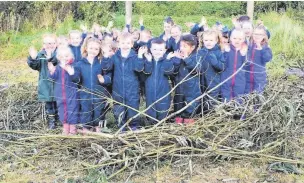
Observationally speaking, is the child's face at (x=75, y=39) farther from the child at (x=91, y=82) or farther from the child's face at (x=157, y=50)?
the child's face at (x=157, y=50)

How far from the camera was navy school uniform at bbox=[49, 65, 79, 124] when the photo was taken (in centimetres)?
617

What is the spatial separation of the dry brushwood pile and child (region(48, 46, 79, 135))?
0.54m

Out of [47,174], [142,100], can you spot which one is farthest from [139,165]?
[142,100]

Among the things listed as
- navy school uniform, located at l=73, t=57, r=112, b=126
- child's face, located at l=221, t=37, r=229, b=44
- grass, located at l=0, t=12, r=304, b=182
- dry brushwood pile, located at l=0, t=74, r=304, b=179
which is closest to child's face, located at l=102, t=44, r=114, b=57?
navy school uniform, located at l=73, t=57, r=112, b=126

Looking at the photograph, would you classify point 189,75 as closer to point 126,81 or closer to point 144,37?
point 126,81

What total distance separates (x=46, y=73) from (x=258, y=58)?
8.46 ft

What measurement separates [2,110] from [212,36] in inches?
108

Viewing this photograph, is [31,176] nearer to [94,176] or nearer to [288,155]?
[94,176]

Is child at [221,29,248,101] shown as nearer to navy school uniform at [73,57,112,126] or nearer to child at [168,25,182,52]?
→ child at [168,25,182,52]

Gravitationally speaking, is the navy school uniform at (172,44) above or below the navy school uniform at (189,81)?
above

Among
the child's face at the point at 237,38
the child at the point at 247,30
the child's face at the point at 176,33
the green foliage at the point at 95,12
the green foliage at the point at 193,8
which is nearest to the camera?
the child's face at the point at 237,38

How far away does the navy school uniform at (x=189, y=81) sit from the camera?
617cm

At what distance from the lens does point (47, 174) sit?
17.3ft

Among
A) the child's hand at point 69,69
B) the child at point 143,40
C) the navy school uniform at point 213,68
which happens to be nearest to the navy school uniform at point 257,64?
the navy school uniform at point 213,68
